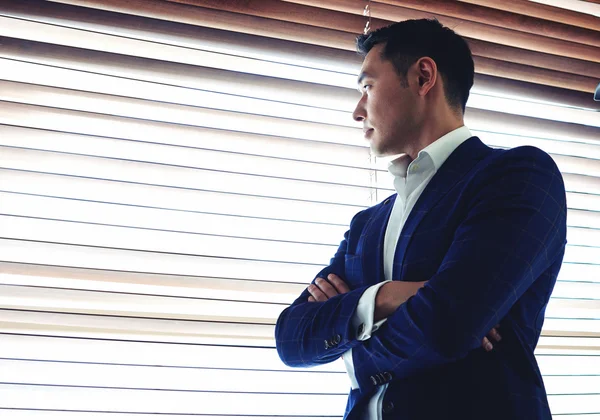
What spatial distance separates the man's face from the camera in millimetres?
1625

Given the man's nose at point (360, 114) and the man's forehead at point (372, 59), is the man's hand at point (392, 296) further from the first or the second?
the man's forehead at point (372, 59)

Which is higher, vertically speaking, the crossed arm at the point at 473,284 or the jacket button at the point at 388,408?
the crossed arm at the point at 473,284

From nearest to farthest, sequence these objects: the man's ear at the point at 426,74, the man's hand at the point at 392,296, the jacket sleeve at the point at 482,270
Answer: the jacket sleeve at the point at 482,270, the man's hand at the point at 392,296, the man's ear at the point at 426,74

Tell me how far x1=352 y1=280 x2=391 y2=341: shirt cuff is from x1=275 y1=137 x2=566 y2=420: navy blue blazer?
0.05 feet

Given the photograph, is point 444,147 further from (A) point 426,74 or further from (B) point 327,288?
(B) point 327,288

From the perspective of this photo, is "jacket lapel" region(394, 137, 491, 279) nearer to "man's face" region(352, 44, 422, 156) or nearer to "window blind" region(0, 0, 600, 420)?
"man's face" region(352, 44, 422, 156)

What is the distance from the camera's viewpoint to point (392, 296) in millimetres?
1310

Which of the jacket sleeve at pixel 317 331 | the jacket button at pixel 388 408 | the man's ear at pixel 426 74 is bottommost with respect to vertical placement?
the jacket button at pixel 388 408

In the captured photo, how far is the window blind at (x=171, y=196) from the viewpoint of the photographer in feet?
5.75

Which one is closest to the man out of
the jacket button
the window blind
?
the jacket button

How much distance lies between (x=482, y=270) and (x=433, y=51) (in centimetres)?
79

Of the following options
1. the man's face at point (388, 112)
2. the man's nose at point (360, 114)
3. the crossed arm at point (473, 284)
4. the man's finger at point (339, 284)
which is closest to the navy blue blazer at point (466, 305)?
the crossed arm at point (473, 284)

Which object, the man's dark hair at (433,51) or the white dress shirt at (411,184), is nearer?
the white dress shirt at (411,184)

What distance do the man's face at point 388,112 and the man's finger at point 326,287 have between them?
0.39 meters
